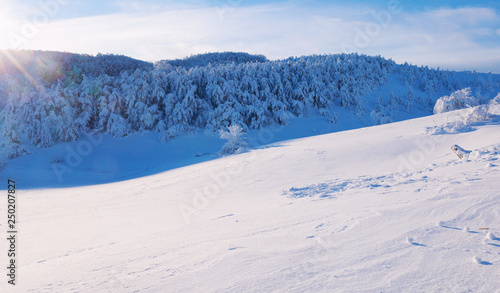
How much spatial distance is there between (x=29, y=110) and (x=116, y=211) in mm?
11137

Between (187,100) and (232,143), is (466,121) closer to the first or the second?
(232,143)

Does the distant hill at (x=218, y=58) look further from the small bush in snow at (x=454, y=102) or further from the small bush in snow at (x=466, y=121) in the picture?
the small bush in snow at (x=466, y=121)

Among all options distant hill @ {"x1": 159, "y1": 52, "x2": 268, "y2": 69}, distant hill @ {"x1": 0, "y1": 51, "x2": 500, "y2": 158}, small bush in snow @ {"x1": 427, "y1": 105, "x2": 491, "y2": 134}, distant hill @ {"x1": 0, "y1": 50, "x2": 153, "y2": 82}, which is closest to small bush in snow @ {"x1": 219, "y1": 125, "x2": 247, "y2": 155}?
distant hill @ {"x1": 0, "y1": 51, "x2": 500, "y2": 158}

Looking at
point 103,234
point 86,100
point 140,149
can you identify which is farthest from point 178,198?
point 86,100

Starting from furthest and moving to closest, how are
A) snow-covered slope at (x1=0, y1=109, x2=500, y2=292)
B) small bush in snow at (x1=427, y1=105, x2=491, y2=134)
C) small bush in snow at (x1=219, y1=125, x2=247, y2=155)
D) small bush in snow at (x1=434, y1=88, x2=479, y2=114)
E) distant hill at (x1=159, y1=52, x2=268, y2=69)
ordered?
1. distant hill at (x1=159, y1=52, x2=268, y2=69)
2. small bush in snow at (x1=434, y1=88, x2=479, y2=114)
3. small bush in snow at (x1=219, y1=125, x2=247, y2=155)
4. small bush in snow at (x1=427, y1=105, x2=491, y2=134)
5. snow-covered slope at (x1=0, y1=109, x2=500, y2=292)

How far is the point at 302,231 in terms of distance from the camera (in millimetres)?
3094

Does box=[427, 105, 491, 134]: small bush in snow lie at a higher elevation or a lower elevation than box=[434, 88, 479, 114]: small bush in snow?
lower

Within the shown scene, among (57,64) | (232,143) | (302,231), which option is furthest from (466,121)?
(57,64)

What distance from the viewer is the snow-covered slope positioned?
2268 mm

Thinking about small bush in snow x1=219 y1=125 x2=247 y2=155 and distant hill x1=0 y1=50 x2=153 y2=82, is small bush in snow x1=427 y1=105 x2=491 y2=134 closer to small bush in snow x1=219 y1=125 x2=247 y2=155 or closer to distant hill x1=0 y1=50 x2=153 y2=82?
small bush in snow x1=219 y1=125 x2=247 y2=155

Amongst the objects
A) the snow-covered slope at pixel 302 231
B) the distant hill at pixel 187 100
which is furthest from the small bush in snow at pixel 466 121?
the distant hill at pixel 187 100

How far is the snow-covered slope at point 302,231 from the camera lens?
7.44 feet

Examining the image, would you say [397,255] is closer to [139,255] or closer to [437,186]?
[437,186]

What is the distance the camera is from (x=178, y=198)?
583cm
